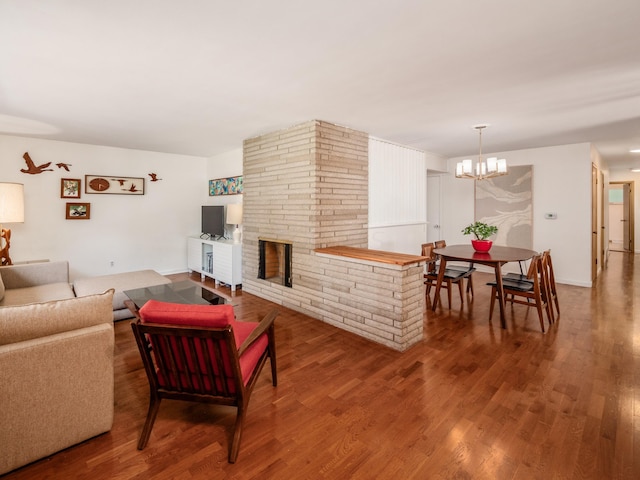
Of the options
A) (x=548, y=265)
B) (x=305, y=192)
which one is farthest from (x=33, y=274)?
(x=548, y=265)

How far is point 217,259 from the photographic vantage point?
5504 millimetres

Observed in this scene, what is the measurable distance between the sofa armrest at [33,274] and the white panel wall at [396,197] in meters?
4.12

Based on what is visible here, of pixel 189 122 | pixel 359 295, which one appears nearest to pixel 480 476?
pixel 359 295

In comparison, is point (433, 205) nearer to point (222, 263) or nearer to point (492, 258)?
point (492, 258)

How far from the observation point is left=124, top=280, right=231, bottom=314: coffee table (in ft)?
10.7

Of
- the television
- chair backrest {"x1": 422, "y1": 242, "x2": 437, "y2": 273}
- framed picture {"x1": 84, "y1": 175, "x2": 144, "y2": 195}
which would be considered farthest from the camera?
the television

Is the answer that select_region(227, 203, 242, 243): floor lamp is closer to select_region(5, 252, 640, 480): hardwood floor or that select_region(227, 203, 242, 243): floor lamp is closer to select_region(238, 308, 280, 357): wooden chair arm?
select_region(5, 252, 640, 480): hardwood floor

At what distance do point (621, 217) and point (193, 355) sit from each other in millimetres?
12823

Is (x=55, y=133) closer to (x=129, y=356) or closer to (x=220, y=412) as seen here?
(x=129, y=356)

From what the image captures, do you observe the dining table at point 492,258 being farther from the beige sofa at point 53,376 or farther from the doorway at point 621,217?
the doorway at point 621,217

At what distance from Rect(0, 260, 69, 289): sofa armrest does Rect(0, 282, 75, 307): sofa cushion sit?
0.30 ft

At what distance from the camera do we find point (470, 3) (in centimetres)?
169

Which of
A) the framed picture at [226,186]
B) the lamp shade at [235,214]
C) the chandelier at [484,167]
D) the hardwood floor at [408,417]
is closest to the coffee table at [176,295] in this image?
the hardwood floor at [408,417]

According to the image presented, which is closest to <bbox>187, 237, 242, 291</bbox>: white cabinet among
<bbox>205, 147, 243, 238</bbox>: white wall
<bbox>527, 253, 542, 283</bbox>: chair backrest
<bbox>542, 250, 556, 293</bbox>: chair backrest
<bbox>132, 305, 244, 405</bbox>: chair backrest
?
<bbox>205, 147, 243, 238</bbox>: white wall
